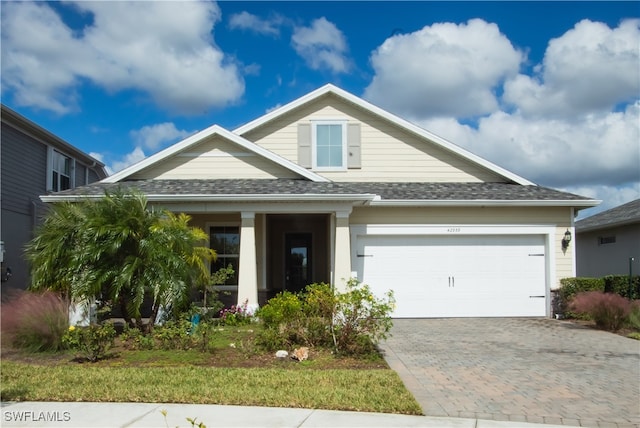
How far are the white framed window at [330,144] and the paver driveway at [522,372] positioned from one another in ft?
19.1

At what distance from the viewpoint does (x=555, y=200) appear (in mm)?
14898

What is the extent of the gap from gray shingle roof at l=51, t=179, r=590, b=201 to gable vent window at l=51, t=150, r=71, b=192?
6.62m

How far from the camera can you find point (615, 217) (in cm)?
2006

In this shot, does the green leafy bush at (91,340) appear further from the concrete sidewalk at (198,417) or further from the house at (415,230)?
the house at (415,230)

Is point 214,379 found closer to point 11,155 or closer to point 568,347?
point 568,347

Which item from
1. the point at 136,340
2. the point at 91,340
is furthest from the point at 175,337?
the point at 91,340

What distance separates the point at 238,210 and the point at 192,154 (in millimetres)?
2830

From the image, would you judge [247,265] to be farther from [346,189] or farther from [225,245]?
[346,189]

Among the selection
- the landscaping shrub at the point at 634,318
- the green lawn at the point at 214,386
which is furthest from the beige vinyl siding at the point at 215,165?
the landscaping shrub at the point at 634,318

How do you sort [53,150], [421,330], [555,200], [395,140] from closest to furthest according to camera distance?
[421,330]
[555,200]
[395,140]
[53,150]

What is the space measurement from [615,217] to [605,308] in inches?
339

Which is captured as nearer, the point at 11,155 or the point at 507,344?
the point at 507,344

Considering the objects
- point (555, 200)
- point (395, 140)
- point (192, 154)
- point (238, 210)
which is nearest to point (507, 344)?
point (555, 200)

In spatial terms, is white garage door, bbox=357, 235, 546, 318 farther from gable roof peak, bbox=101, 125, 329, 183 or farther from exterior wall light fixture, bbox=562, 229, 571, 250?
gable roof peak, bbox=101, 125, 329, 183
